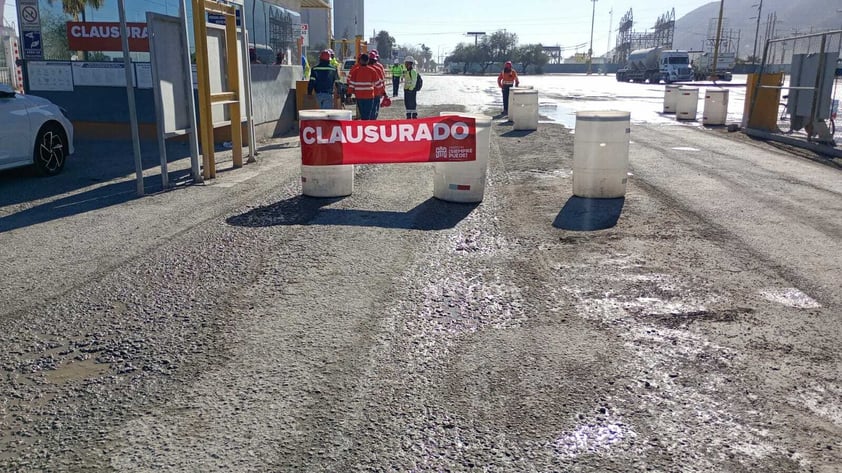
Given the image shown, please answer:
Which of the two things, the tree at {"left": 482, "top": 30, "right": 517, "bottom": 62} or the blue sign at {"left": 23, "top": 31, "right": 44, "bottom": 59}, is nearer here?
the blue sign at {"left": 23, "top": 31, "right": 44, "bottom": 59}

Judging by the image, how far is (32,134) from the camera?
10250 millimetres

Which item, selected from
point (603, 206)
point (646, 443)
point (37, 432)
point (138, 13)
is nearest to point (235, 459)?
point (37, 432)

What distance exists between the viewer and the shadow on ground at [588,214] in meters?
7.78

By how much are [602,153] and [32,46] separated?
41.1 ft

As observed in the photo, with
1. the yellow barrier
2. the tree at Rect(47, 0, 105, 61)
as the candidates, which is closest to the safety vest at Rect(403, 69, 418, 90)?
the tree at Rect(47, 0, 105, 61)

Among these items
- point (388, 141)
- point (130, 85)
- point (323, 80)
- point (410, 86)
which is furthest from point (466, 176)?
point (410, 86)

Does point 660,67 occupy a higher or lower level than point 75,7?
lower

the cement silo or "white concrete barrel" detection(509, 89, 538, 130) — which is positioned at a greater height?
the cement silo

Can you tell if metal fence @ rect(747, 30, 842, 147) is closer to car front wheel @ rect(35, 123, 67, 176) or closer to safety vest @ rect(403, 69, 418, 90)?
safety vest @ rect(403, 69, 418, 90)

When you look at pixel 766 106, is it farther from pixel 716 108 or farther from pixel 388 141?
pixel 388 141

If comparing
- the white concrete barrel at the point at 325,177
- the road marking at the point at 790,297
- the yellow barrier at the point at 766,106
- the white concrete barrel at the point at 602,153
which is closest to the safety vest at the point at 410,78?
the white concrete barrel at the point at 325,177

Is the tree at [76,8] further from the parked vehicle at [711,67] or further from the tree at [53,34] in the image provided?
the parked vehicle at [711,67]

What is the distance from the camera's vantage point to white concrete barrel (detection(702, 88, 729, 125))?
66.4ft

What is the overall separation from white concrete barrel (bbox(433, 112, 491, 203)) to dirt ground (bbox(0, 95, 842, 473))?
1373mm
